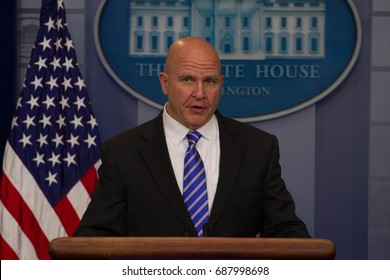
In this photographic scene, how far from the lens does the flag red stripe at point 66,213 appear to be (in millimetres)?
3094

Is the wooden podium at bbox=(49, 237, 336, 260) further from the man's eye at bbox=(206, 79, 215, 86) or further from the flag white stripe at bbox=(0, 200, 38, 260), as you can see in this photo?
the flag white stripe at bbox=(0, 200, 38, 260)

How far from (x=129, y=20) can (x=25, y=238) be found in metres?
1.22

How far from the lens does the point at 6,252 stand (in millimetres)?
3002

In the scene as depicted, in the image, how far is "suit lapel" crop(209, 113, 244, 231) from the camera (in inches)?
70.6

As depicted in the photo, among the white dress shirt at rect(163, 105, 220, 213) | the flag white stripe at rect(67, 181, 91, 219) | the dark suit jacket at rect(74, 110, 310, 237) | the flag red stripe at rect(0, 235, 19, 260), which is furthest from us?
the flag white stripe at rect(67, 181, 91, 219)

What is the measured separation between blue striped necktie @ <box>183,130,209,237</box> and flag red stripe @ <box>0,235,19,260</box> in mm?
1472

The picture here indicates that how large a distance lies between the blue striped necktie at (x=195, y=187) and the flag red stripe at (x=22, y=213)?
56.0 inches

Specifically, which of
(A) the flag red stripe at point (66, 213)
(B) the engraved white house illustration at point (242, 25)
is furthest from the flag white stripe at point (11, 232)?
(B) the engraved white house illustration at point (242, 25)

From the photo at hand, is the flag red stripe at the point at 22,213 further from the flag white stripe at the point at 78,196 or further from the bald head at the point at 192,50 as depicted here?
the bald head at the point at 192,50

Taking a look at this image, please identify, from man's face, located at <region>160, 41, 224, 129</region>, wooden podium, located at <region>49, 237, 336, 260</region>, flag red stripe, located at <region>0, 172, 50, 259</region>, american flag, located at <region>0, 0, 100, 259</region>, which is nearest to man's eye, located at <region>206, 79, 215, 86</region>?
man's face, located at <region>160, 41, 224, 129</region>

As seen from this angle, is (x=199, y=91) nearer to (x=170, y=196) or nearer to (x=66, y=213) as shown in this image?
(x=170, y=196)

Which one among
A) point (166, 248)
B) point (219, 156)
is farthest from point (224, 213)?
point (166, 248)

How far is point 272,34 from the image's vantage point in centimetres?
329

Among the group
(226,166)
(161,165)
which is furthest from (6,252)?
(226,166)
